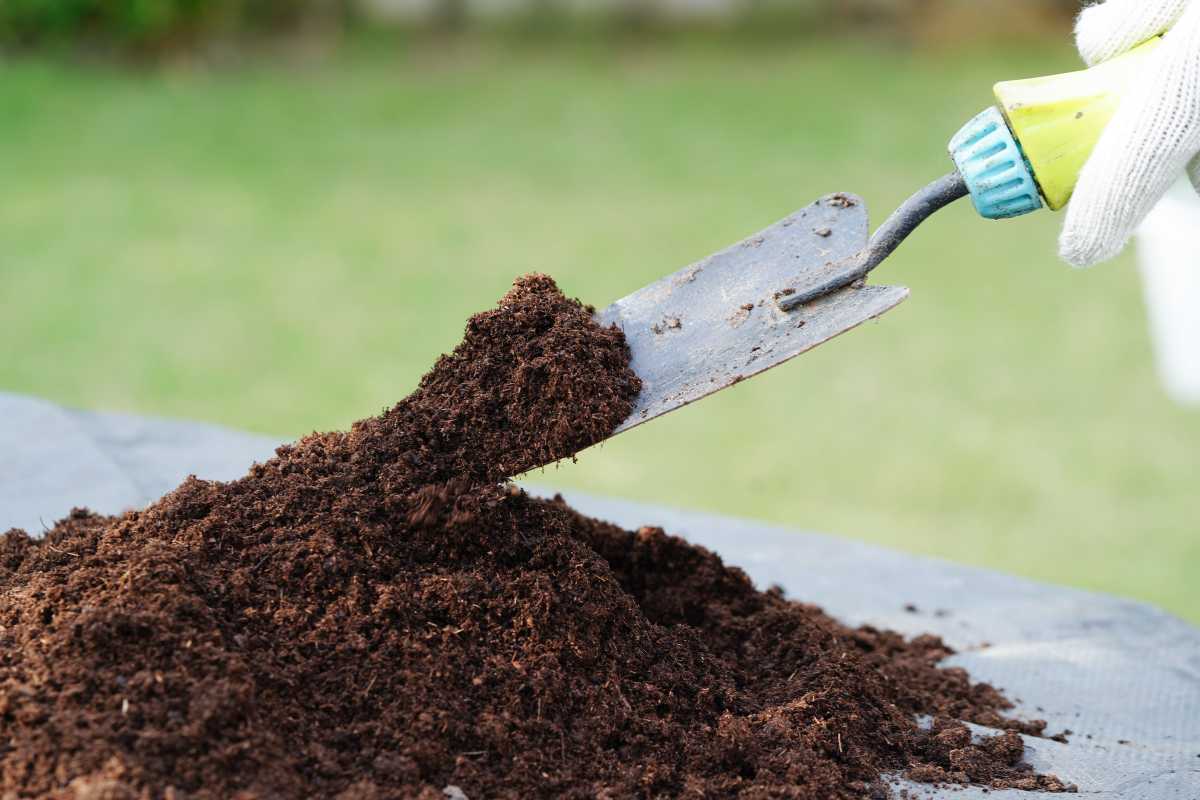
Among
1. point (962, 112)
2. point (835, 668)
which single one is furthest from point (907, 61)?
point (835, 668)

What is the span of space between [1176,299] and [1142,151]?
9.60 ft

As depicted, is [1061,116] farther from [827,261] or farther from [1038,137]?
[827,261]

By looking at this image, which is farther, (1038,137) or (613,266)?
(613,266)

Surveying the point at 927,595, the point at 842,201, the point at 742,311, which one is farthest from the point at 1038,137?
the point at 927,595

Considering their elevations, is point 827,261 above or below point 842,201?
below

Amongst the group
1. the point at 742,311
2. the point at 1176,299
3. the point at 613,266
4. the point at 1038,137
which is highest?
the point at 613,266

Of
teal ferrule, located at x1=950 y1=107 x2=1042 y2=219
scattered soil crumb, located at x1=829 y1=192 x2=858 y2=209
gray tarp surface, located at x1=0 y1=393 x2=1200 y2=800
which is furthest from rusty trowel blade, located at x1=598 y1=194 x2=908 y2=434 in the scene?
gray tarp surface, located at x1=0 y1=393 x2=1200 y2=800

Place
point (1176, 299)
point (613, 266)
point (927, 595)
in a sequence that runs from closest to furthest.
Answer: point (927, 595)
point (1176, 299)
point (613, 266)

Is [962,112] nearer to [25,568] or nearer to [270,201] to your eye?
[270,201]

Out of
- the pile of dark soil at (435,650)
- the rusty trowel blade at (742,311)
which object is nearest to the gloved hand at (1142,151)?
the rusty trowel blade at (742,311)

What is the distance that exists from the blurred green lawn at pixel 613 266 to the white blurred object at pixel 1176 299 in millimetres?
100

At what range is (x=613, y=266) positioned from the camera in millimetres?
4984

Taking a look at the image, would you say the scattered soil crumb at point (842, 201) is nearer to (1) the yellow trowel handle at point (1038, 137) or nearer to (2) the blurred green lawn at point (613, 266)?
(1) the yellow trowel handle at point (1038, 137)

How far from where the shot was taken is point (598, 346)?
1.47 meters
